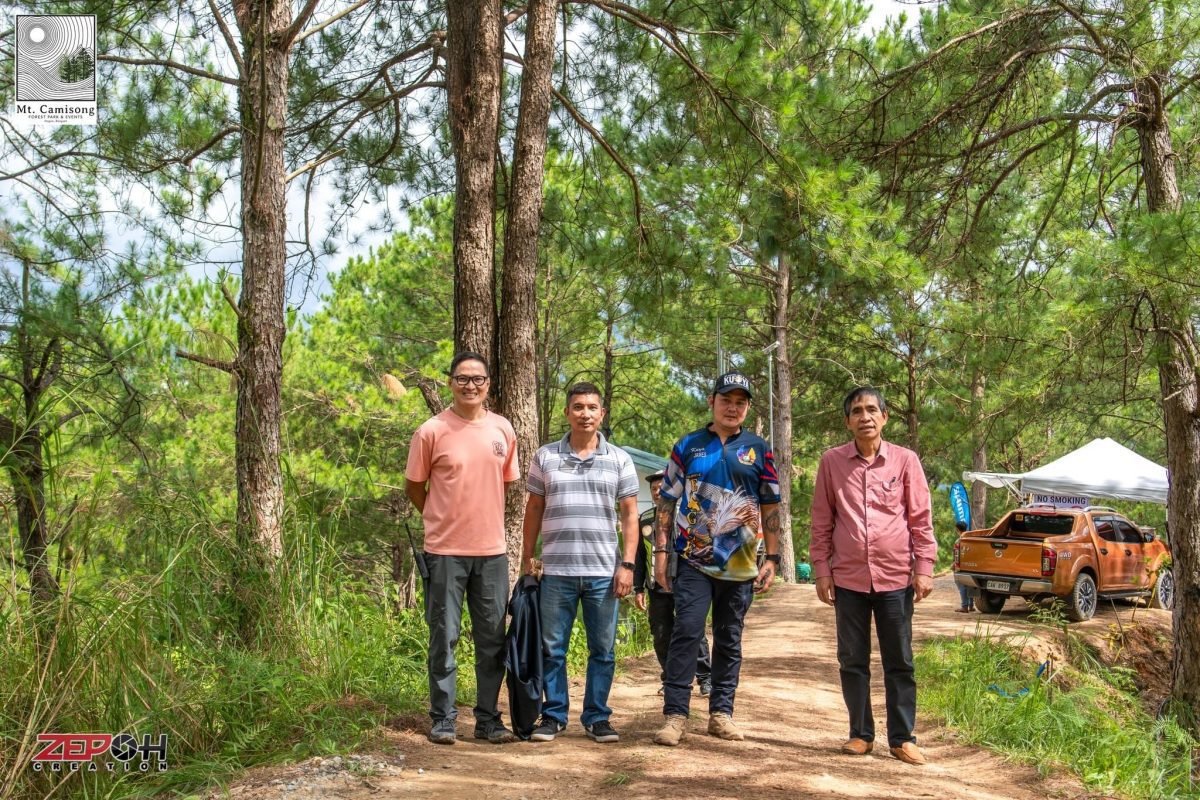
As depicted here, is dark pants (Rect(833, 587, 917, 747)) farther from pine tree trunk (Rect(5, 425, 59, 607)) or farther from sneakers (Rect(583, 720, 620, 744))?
pine tree trunk (Rect(5, 425, 59, 607))

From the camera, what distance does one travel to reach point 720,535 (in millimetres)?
5020

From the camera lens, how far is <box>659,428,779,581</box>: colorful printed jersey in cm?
502

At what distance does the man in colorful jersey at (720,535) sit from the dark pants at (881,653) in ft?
1.50

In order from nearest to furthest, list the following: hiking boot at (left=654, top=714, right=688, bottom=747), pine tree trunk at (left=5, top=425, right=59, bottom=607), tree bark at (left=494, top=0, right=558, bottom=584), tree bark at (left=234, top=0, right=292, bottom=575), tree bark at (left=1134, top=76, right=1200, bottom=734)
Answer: pine tree trunk at (left=5, top=425, right=59, bottom=607)
hiking boot at (left=654, top=714, right=688, bottom=747)
tree bark at (left=234, top=0, right=292, bottom=575)
tree bark at (left=494, top=0, right=558, bottom=584)
tree bark at (left=1134, top=76, right=1200, bottom=734)

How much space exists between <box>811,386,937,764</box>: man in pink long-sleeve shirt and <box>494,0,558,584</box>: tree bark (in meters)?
2.51

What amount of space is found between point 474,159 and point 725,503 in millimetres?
3248

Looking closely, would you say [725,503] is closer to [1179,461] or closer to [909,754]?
[909,754]

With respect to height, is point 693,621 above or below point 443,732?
above

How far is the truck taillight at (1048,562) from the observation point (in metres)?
13.3

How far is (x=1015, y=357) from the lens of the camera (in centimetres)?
1039

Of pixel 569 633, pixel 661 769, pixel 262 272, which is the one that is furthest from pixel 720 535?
pixel 262 272

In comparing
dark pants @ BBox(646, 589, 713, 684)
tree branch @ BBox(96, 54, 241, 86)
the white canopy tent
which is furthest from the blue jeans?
the white canopy tent

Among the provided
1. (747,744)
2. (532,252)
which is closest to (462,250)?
(532,252)

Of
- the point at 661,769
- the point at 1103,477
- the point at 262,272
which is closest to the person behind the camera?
the point at 661,769
